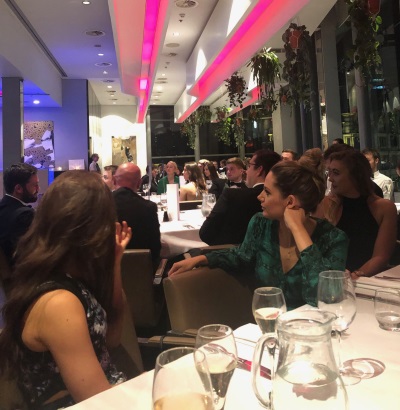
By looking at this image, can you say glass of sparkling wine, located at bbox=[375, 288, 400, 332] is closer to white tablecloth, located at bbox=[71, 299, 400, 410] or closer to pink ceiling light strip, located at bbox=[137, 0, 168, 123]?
white tablecloth, located at bbox=[71, 299, 400, 410]

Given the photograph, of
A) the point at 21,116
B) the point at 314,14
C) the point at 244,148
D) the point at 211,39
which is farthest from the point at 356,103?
the point at 244,148

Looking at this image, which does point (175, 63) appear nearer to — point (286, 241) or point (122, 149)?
point (122, 149)

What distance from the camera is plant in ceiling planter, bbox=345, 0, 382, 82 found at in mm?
3293

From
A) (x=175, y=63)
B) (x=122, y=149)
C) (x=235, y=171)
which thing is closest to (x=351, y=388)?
(x=235, y=171)

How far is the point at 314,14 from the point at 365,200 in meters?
4.19

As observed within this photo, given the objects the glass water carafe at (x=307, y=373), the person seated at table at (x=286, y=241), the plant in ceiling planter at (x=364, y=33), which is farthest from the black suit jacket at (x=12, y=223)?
the glass water carafe at (x=307, y=373)

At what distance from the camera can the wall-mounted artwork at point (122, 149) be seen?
17125 millimetres

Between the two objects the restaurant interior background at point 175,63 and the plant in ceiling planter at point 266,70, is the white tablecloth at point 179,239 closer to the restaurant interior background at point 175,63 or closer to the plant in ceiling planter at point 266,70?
the restaurant interior background at point 175,63

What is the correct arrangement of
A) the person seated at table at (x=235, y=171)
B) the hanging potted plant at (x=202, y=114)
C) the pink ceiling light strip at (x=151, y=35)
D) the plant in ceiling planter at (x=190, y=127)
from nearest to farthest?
the pink ceiling light strip at (x=151, y=35)
the person seated at table at (x=235, y=171)
the hanging potted plant at (x=202, y=114)
the plant in ceiling planter at (x=190, y=127)

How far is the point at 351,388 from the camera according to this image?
3.57 feet

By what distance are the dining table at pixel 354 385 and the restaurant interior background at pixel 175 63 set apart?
2.92 m

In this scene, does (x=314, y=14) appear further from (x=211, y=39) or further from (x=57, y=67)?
(x=57, y=67)

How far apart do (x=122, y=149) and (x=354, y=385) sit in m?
16.7

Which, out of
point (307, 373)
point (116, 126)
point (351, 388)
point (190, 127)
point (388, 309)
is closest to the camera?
point (307, 373)
